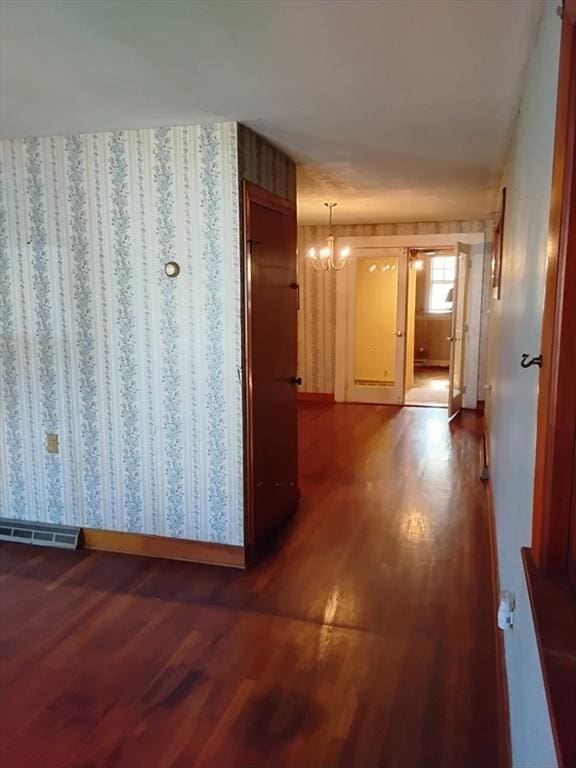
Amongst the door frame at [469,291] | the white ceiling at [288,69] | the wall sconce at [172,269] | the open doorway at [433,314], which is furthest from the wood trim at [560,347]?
the open doorway at [433,314]

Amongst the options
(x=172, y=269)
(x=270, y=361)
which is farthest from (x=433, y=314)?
(x=172, y=269)

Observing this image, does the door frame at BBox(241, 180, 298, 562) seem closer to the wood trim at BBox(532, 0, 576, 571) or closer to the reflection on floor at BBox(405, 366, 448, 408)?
the wood trim at BBox(532, 0, 576, 571)

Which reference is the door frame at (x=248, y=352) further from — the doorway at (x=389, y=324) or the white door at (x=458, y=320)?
the doorway at (x=389, y=324)

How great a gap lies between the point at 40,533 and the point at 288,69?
2.93 metres

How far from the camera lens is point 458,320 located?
22.3 feet

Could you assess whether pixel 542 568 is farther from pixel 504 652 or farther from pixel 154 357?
pixel 154 357

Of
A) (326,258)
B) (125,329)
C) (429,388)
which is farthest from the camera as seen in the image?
(429,388)

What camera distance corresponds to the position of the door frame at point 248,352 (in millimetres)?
2992

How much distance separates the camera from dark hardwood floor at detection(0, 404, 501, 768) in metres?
1.87

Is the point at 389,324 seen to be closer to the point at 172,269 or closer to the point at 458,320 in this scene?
the point at 458,320

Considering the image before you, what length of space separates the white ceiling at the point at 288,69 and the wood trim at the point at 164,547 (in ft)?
7.45

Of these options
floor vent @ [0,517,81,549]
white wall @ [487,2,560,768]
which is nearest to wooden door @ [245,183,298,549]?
floor vent @ [0,517,81,549]

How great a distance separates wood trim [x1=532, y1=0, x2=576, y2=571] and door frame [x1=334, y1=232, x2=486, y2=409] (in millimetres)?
5975

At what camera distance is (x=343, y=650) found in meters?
2.37
